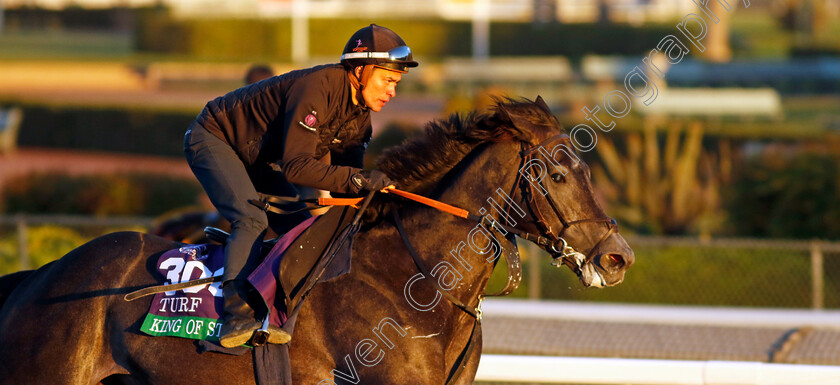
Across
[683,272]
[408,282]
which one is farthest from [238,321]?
[683,272]

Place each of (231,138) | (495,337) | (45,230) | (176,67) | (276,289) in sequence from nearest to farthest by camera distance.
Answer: (276,289) < (231,138) < (495,337) < (45,230) < (176,67)

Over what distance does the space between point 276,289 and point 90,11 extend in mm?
14438

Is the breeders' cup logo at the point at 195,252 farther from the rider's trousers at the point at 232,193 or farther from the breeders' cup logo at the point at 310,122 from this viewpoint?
the breeders' cup logo at the point at 310,122

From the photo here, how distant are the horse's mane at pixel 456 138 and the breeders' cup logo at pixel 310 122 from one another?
38 cm

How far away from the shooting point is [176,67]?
16.4 metres

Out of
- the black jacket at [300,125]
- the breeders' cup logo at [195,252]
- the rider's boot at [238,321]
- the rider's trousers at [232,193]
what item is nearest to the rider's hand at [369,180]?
the black jacket at [300,125]

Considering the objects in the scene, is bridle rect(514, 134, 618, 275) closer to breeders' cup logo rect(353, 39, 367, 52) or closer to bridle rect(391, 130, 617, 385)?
bridle rect(391, 130, 617, 385)

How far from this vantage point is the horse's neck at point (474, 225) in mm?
→ 3656

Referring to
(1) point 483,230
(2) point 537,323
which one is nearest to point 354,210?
(1) point 483,230

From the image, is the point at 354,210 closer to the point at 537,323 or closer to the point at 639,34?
the point at 537,323

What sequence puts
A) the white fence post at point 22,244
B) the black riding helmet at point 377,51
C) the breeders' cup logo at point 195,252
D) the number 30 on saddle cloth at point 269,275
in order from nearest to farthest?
the number 30 on saddle cloth at point 269,275, the black riding helmet at point 377,51, the breeders' cup logo at point 195,252, the white fence post at point 22,244

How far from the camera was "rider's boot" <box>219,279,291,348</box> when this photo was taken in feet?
11.6

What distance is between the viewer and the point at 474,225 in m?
3.67

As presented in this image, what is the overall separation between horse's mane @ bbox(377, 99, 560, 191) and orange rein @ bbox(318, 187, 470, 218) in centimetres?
10
